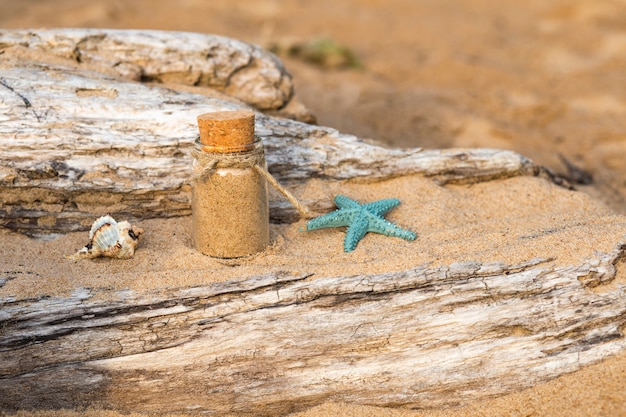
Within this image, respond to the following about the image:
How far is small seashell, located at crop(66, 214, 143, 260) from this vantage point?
10.1 feet

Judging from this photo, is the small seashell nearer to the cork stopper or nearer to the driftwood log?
the driftwood log

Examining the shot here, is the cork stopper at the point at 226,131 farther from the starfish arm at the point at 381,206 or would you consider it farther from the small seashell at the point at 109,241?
the starfish arm at the point at 381,206

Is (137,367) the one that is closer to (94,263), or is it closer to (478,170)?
(94,263)

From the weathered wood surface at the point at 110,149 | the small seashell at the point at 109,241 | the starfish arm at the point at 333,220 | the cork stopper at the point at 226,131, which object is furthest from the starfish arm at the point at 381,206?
the small seashell at the point at 109,241

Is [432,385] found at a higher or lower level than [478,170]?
lower

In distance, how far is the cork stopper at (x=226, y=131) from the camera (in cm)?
296

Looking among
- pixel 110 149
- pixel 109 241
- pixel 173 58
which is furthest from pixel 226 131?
pixel 173 58

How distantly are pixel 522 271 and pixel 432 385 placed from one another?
2.36 ft

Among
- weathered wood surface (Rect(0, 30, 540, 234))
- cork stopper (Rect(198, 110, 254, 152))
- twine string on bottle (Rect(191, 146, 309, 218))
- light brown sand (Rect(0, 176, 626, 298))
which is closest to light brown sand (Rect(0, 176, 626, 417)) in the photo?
light brown sand (Rect(0, 176, 626, 298))

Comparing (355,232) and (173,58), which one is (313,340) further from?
(173,58)

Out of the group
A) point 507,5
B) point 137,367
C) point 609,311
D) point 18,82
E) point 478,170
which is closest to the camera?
point 137,367

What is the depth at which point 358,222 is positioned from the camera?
3395mm

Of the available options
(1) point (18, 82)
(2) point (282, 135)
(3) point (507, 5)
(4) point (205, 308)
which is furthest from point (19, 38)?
(3) point (507, 5)

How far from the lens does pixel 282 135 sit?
12.8 ft
